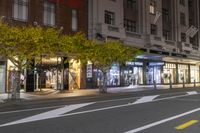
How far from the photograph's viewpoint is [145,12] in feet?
169

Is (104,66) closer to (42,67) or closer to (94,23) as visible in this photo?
(42,67)

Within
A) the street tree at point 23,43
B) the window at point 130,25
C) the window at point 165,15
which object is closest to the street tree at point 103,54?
the street tree at point 23,43

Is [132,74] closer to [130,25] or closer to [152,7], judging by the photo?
[130,25]

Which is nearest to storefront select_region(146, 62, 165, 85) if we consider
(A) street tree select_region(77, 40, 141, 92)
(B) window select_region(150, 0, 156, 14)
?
(B) window select_region(150, 0, 156, 14)

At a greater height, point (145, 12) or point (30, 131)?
point (145, 12)

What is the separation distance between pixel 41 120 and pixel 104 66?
822 inches

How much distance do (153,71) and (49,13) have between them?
22.5 m

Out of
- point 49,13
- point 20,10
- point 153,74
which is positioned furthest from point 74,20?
point 153,74

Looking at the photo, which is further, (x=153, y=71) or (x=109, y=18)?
(x=153, y=71)

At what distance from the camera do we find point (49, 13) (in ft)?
119

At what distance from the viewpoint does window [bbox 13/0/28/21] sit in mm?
32594

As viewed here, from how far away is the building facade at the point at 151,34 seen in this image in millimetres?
43466

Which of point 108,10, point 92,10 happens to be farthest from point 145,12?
point 92,10

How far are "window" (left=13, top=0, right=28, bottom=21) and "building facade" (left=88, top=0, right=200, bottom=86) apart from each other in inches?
368
